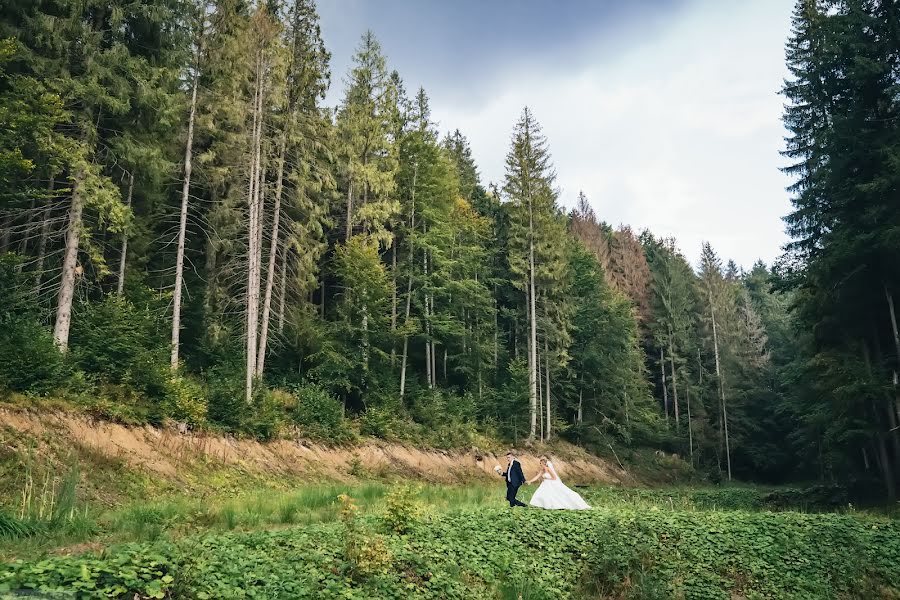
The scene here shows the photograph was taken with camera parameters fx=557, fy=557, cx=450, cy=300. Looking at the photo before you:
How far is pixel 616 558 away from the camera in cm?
1005

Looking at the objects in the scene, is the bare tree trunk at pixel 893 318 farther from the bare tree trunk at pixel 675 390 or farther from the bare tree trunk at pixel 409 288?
the bare tree trunk at pixel 675 390

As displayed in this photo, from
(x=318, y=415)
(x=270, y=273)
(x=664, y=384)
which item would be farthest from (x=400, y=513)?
(x=664, y=384)

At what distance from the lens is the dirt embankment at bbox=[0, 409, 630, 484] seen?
12.8 m

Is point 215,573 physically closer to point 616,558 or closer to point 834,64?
point 616,558

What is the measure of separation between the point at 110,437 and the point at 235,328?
10.4 meters

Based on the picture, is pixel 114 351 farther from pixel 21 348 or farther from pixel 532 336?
pixel 532 336

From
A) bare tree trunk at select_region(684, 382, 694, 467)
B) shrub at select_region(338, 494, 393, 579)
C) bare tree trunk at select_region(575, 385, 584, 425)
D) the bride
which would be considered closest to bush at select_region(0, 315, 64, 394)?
shrub at select_region(338, 494, 393, 579)

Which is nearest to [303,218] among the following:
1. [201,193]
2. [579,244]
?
[201,193]

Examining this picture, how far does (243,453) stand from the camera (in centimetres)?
1739

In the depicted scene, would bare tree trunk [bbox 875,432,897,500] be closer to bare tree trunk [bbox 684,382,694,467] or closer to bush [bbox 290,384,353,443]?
bush [bbox 290,384,353,443]

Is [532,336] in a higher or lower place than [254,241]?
lower

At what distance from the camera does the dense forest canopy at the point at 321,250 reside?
53.7 feet

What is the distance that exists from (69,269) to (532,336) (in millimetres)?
24562

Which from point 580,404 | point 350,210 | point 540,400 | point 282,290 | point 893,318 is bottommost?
point 580,404
